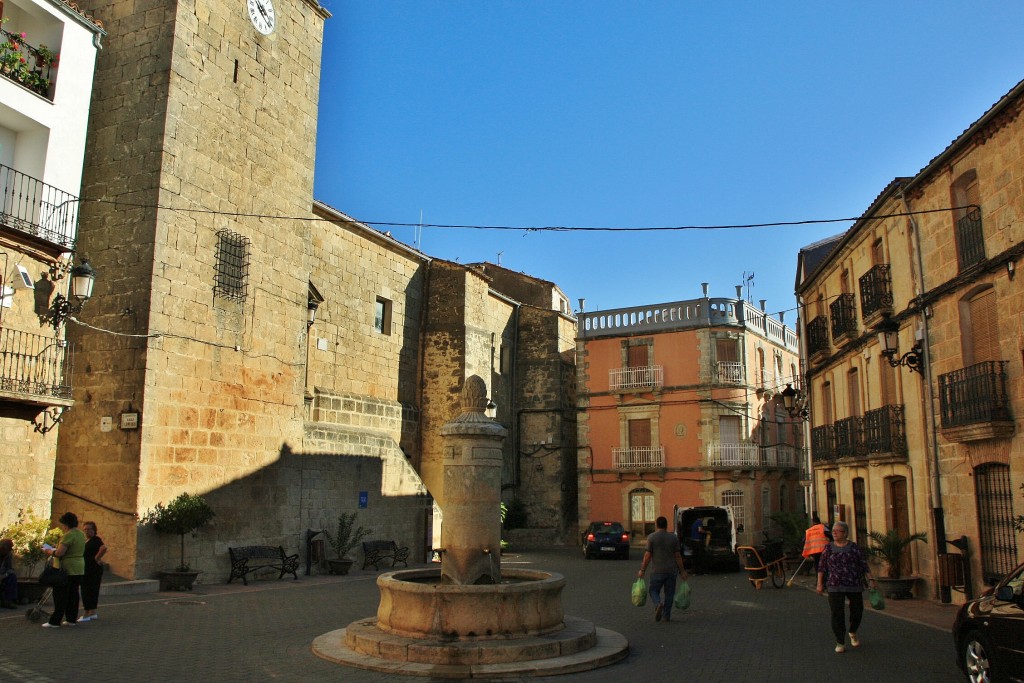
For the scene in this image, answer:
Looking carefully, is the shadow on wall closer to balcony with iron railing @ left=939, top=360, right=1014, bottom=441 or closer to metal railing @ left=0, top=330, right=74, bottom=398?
metal railing @ left=0, top=330, right=74, bottom=398

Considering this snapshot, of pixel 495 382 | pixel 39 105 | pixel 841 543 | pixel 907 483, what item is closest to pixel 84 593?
pixel 39 105

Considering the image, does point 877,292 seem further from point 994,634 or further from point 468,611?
point 468,611

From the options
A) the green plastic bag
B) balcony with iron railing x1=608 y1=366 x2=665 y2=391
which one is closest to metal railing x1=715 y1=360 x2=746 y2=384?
balcony with iron railing x1=608 y1=366 x2=665 y2=391

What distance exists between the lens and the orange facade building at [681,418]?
2967 cm

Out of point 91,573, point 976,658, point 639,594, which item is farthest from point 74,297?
point 976,658

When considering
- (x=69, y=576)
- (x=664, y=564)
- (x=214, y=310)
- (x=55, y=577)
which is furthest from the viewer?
(x=214, y=310)

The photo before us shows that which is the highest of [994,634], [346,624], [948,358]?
[948,358]

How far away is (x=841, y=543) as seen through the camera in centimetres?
894

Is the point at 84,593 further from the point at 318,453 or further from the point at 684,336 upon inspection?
the point at 684,336

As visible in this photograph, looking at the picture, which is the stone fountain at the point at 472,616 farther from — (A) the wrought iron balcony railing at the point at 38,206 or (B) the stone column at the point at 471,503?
(A) the wrought iron balcony railing at the point at 38,206

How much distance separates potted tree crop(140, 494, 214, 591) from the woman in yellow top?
156 inches

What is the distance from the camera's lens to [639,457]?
3053 centimetres

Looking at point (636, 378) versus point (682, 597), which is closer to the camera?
point (682, 597)

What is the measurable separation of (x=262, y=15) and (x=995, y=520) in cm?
1691
